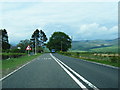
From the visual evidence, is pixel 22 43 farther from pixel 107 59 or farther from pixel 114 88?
pixel 114 88

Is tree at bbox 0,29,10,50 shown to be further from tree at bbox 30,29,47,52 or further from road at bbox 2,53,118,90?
road at bbox 2,53,118,90

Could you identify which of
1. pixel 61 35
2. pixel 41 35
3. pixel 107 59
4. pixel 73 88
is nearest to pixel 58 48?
pixel 61 35

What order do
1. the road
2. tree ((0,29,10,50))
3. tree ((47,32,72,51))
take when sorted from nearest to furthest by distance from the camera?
1. the road
2. tree ((0,29,10,50))
3. tree ((47,32,72,51))

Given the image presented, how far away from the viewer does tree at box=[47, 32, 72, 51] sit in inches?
4902

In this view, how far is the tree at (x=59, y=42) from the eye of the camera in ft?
408

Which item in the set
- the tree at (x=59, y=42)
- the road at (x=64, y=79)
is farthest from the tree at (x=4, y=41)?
the road at (x=64, y=79)

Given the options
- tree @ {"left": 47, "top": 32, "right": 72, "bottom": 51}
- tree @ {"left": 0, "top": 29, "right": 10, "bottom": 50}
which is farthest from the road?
tree @ {"left": 47, "top": 32, "right": 72, "bottom": 51}

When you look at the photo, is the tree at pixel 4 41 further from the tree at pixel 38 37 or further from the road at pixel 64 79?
the road at pixel 64 79

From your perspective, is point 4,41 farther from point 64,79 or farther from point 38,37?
point 64,79

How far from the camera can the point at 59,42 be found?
124 meters

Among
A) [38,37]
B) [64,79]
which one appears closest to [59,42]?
[38,37]

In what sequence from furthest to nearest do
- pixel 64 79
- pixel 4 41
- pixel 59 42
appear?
pixel 59 42 < pixel 4 41 < pixel 64 79

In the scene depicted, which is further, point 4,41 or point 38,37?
point 38,37

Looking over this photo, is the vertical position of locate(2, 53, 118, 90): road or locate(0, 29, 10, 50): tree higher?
locate(0, 29, 10, 50): tree
